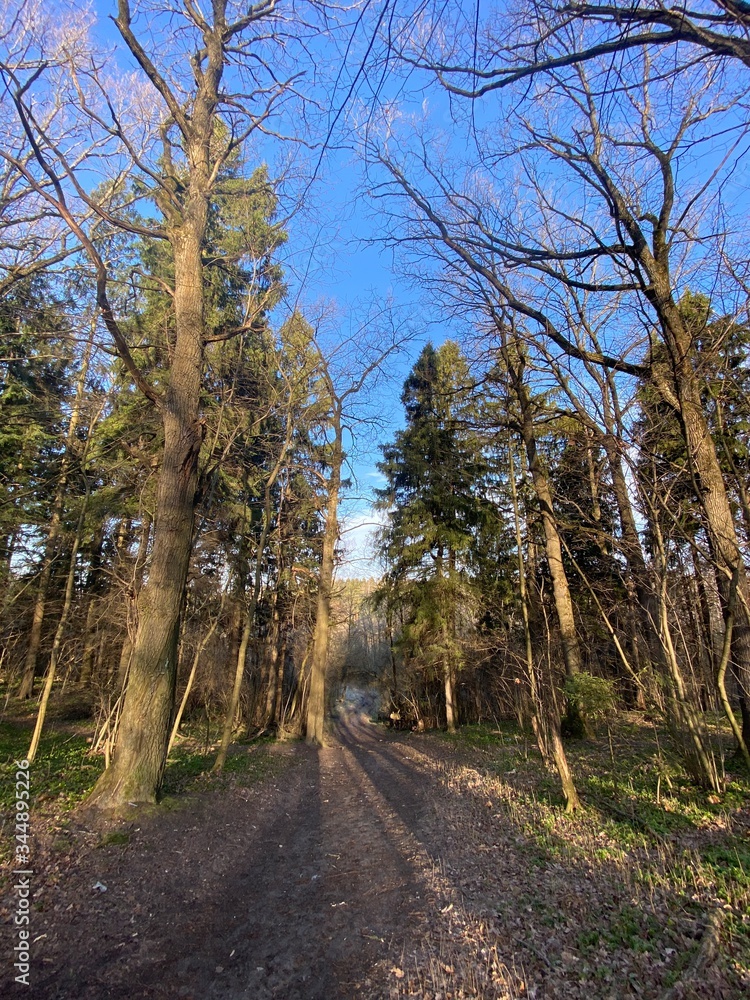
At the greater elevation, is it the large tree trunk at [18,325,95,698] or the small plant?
the large tree trunk at [18,325,95,698]

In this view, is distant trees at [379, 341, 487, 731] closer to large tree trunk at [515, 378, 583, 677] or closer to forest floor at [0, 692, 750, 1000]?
large tree trunk at [515, 378, 583, 677]

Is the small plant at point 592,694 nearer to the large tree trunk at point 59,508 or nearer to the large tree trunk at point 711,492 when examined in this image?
the large tree trunk at point 711,492

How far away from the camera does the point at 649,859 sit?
4.08 meters

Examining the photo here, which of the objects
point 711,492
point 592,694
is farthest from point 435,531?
point 711,492

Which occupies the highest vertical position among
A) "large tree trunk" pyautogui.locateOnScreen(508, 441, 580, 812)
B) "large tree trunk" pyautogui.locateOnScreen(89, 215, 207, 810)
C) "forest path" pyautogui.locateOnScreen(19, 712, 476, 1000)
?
"large tree trunk" pyautogui.locateOnScreen(89, 215, 207, 810)

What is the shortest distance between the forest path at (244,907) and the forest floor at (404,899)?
0.02 meters

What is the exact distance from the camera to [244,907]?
3994 millimetres

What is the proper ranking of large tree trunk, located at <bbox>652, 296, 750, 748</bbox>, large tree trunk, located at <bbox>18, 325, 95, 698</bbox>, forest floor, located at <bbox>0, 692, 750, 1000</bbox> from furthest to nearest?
large tree trunk, located at <bbox>18, 325, 95, 698</bbox> → large tree trunk, located at <bbox>652, 296, 750, 748</bbox> → forest floor, located at <bbox>0, 692, 750, 1000</bbox>

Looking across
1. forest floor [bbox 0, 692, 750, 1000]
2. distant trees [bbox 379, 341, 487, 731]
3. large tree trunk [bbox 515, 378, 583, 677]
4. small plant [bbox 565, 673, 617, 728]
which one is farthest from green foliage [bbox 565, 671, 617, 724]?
distant trees [bbox 379, 341, 487, 731]

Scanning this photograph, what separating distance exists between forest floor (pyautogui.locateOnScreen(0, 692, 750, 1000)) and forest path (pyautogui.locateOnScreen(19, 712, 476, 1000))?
2 cm

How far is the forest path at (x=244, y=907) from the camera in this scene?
2924mm

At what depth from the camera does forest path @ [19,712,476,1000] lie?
115 inches

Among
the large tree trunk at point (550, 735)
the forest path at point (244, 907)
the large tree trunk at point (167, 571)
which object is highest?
the large tree trunk at point (167, 571)

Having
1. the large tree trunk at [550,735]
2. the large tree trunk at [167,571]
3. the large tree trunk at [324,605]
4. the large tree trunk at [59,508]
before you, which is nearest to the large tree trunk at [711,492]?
the large tree trunk at [550,735]
